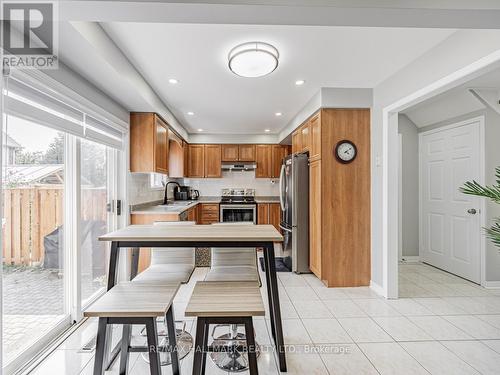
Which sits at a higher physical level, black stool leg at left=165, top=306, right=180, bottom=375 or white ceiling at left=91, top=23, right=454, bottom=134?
white ceiling at left=91, top=23, right=454, bottom=134

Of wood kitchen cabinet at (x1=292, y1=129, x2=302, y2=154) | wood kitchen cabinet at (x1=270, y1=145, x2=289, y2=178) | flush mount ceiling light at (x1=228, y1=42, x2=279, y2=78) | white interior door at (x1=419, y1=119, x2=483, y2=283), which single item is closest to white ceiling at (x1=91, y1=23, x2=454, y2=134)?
flush mount ceiling light at (x1=228, y1=42, x2=279, y2=78)

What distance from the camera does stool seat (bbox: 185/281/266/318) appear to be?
4.87ft

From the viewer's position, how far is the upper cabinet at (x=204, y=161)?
6.33m

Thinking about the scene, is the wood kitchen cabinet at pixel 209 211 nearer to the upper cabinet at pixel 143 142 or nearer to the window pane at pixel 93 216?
the upper cabinet at pixel 143 142

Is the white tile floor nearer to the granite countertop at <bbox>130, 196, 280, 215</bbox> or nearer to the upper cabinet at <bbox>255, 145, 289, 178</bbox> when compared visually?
the granite countertop at <bbox>130, 196, 280, 215</bbox>

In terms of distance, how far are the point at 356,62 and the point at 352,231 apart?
1.95 metres

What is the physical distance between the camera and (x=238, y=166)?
253 inches

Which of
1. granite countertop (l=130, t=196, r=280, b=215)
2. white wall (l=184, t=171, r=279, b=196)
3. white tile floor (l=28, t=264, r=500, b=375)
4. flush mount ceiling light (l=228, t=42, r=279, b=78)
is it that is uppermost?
flush mount ceiling light (l=228, t=42, r=279, b=78)

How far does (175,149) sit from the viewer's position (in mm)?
5578

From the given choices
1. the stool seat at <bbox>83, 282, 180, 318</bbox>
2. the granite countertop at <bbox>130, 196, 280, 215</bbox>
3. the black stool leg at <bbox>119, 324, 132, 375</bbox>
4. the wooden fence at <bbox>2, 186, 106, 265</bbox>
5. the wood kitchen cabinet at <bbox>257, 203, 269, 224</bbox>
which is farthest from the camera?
the wood kitchen cabinet at <bbox>257, 203, 269, 224</bbox>

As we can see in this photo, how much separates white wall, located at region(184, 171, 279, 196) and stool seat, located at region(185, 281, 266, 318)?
495cm

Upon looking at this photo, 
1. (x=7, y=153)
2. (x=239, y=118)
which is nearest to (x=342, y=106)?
(x=239, y=118)

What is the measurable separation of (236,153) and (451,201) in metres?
4.03

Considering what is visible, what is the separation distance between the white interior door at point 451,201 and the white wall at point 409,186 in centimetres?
9
